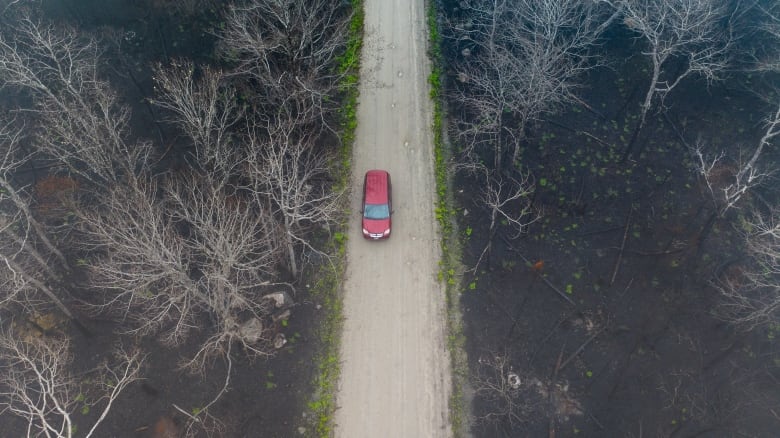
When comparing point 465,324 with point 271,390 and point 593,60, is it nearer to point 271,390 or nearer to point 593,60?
point 271,390

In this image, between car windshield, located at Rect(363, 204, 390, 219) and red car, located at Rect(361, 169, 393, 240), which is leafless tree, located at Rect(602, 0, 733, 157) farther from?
car windshield, located at Rect(363, 204, 390, 219)

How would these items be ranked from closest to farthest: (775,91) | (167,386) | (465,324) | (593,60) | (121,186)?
(167,386), (465,324), (121,186), (775,91), (593,60)

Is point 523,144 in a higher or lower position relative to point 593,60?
lower

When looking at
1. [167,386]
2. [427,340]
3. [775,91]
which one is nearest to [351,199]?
[427,340]

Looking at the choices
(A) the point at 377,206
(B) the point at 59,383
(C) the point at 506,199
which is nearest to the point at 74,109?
(B) the point at 59,383

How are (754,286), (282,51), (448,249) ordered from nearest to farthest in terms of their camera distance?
1. (754,286)
2. (448,249)
3. (282,51)

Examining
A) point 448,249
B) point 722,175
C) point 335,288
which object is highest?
point 722,175

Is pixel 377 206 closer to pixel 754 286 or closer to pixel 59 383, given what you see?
pixel 59 383

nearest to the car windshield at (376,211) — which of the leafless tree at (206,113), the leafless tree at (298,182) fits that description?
the leafless tree at (298,182)

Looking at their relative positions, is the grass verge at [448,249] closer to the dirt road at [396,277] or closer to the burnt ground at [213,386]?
the dirt road at [396,277]
